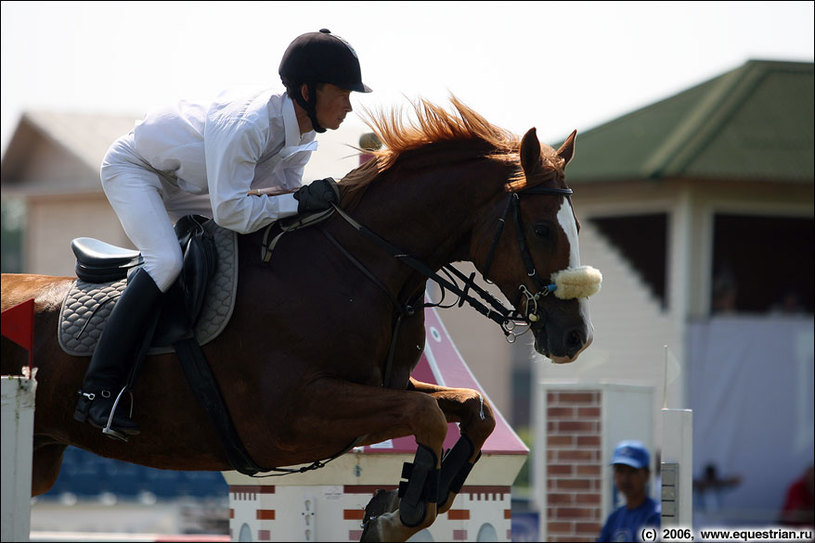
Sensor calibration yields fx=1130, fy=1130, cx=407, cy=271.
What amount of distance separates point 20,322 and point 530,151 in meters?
1.92

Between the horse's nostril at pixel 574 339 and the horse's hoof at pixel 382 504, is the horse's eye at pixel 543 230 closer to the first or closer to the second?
the horse's nostril at pixel 574 339

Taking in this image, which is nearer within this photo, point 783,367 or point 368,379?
point 368,379

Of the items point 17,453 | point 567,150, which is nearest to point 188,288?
point 17,453

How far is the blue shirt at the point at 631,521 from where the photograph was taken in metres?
6.36

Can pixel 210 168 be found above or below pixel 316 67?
below

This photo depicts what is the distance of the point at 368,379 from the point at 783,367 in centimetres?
1077

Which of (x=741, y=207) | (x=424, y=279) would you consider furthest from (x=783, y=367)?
(x=424, y=279)

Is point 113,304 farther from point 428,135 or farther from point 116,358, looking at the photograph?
point 428,135

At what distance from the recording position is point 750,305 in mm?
17359

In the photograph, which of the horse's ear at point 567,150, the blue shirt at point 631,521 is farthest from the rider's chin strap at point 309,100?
the blue shirt at point 631,521

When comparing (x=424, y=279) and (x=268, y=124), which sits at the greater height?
(x=268, y=124)

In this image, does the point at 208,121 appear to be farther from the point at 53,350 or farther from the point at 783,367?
the point at 783,367

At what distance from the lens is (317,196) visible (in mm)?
4328

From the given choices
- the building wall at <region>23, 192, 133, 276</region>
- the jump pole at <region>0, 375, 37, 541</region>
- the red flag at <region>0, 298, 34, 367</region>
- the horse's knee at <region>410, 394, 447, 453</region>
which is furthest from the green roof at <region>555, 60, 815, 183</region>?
the jump pole at <region>0, 375, 37, 541</region>
